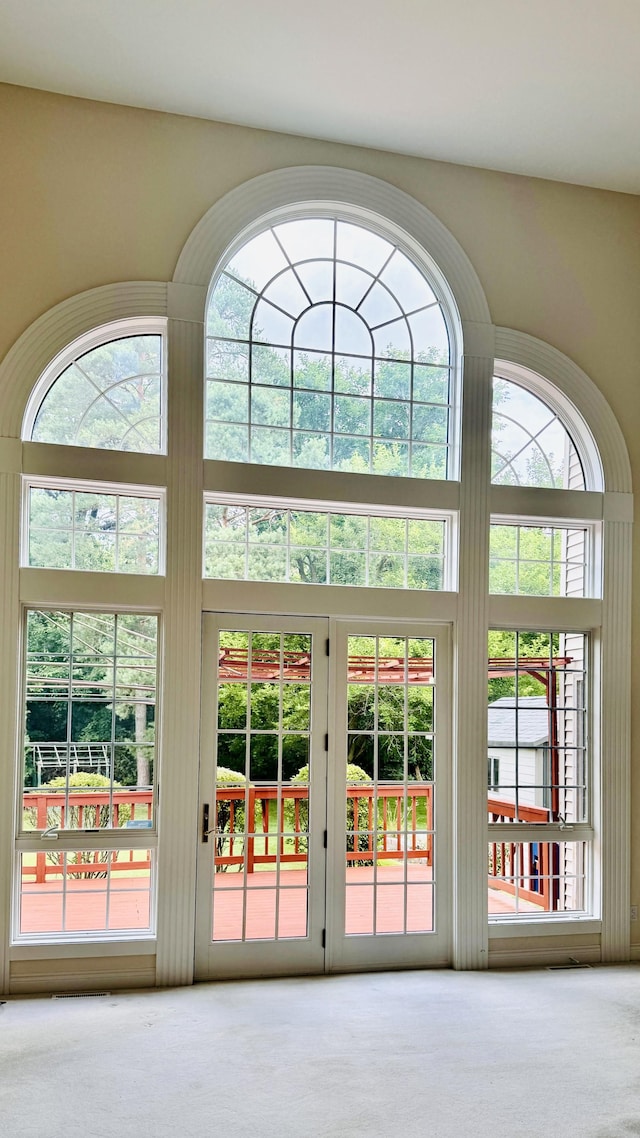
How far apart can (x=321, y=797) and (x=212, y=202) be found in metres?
3.50

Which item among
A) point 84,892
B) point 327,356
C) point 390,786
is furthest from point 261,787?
point 327,356

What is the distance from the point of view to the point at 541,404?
6090 millimetres

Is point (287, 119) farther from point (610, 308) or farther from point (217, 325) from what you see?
point (610, 308)

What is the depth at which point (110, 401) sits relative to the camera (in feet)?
17.4

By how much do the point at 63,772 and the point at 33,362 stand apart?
2.22 meters

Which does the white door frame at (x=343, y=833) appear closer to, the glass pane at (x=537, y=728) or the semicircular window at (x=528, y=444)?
the glass pane at (x=537, y=728)

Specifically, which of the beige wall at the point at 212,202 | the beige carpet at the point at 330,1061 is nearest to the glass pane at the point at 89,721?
the beige carpet at the point at 330,1061

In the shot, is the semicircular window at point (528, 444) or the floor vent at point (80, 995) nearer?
the floor vent at point (80, 995)

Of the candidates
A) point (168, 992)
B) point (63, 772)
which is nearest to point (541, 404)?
point (63, 772)

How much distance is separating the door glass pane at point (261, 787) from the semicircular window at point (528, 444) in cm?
178

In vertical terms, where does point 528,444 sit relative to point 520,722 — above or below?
above

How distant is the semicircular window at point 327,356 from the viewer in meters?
5.53

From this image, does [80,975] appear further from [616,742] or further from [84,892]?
[616,742]

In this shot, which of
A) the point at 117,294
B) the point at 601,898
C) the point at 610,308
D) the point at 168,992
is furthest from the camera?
the point at 610,308
